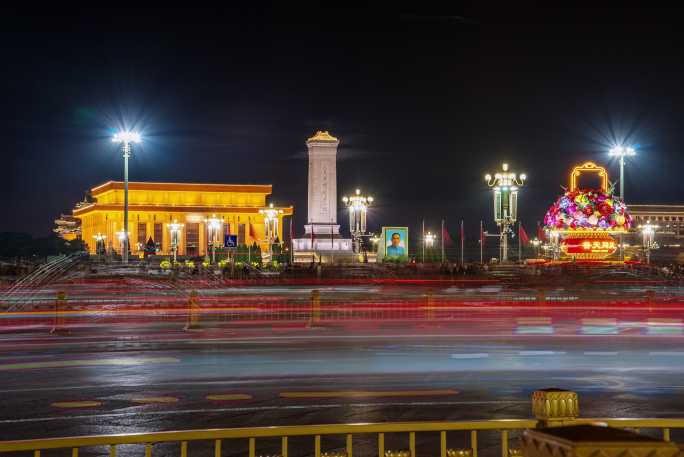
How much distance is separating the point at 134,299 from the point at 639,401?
23.2 meters

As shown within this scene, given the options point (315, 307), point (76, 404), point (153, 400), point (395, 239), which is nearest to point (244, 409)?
point (153, 400)

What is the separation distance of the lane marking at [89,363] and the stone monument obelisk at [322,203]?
72.6 m

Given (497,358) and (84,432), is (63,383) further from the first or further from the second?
(497,358)

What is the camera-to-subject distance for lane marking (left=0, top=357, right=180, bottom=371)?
659 inches

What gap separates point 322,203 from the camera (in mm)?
91500

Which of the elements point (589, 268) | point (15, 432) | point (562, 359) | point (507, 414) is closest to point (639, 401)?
point (507, 414)

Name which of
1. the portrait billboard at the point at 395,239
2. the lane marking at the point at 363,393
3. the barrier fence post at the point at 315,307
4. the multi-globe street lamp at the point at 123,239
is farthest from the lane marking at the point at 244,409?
the portrait billboard at the point at 395,239

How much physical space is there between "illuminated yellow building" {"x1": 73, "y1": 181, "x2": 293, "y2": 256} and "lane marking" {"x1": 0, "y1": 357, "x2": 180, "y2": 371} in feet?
395

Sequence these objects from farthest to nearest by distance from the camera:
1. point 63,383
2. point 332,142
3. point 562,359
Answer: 1. point 332,142
2. point 562,359
3. point 63,383

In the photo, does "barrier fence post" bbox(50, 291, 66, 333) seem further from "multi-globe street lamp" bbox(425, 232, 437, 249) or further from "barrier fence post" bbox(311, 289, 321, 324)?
"multi-globe street lamp" bbox(425, 232, 437, 249)

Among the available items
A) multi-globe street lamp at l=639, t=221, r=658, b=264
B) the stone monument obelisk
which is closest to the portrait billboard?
multi-globe street lamp at l=639, t=221, r=658, b=264

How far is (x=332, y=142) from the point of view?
92.4 metres

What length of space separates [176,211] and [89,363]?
126405 mm

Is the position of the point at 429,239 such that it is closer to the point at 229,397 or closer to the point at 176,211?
the point at 176,211
